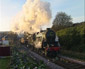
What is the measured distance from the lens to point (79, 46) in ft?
82.4

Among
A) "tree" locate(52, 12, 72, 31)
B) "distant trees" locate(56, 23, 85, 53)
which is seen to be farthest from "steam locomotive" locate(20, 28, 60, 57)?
"tree" locate(52, 12, 72, 31)

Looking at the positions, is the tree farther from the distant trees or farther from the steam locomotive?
the steam locomotive

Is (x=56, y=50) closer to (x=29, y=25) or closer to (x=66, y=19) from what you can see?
(x=29, y=25)

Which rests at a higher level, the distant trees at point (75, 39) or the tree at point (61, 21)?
the tree at point (61, 21)

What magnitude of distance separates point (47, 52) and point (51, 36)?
2.45 meters

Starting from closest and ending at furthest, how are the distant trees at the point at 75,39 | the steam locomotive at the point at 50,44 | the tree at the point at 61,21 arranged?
the steam locomotive at the point at 50,44, the distant trees at the point at 75,39, the tree at the point at 61,21

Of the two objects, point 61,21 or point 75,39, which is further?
point 61,21

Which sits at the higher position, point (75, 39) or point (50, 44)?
point (75, 39)

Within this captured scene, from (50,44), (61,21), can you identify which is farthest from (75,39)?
(61,21)

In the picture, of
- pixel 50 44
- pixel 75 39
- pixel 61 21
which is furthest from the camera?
pixel 61 21

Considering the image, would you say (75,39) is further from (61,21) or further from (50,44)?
(61,21)

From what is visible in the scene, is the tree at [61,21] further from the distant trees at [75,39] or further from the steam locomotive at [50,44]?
the steam locomotive at [50,44]

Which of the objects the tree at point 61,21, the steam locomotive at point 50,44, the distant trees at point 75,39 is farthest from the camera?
the tree at point 61,21

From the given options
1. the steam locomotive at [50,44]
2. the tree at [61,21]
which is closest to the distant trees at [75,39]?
the steam locomotive at [50,44]
